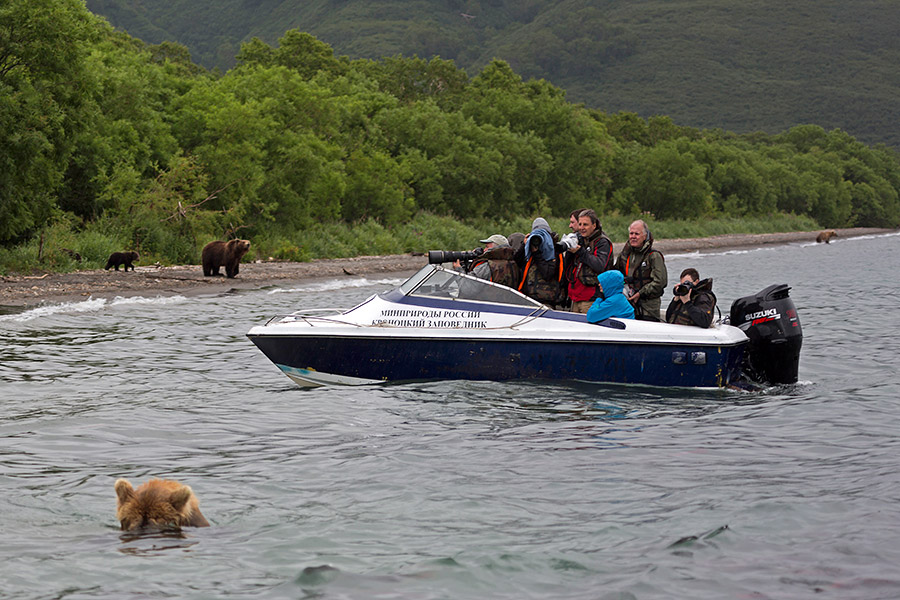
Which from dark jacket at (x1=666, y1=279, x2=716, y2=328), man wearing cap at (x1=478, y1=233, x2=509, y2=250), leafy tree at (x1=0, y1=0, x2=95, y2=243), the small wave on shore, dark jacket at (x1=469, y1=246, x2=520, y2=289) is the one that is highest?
leafy tree at (x1=0, y1=0, x2=95, y2=243)

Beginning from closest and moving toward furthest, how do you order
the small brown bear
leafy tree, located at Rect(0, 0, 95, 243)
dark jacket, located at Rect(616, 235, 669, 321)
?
dark jacket, located at Rect(616, 235, 669, 321)
leafy tree, located at Rect(0, 0, 95, 243)
the small brown bear

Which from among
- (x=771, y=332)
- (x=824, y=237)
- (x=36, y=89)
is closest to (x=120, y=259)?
(x=36, y=89)

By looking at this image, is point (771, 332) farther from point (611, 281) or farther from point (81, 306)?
point (81, 306)

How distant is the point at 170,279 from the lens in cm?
2778

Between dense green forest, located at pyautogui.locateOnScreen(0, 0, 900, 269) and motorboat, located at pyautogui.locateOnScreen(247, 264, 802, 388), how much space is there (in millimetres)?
15647

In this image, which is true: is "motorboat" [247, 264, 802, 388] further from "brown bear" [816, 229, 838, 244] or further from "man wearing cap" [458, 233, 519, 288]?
"brown bear" [816, 229, 838, 244]

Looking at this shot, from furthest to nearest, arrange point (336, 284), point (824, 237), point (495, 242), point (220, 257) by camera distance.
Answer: point (824, 237) → point (336, 284) → point (220, 257) → point (495, 242)

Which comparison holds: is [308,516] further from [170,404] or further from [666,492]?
[170,404]

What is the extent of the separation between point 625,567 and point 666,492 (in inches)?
70.8

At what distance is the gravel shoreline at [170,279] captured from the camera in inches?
918

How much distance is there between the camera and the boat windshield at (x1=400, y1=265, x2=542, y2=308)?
1142 cm

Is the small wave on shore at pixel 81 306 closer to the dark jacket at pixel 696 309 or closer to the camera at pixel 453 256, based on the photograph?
the camera at pixel 453 256

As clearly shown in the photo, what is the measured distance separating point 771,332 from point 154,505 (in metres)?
7.43

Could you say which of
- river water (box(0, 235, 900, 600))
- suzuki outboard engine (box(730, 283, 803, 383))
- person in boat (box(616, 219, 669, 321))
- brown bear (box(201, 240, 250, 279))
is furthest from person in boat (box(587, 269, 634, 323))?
brown bear (box(201, 240, 250, 279))
